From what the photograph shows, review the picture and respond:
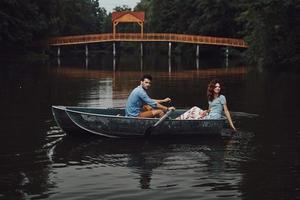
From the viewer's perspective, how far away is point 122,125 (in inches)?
599

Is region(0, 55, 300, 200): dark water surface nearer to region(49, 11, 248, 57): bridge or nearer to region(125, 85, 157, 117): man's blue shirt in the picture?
region(125, 85, 157, 117): man's blue shirt

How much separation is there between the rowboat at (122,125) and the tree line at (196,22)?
1425 inches

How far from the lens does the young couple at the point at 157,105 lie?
15.6m

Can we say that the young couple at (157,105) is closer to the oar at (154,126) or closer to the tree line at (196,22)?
the oar at (154,126)

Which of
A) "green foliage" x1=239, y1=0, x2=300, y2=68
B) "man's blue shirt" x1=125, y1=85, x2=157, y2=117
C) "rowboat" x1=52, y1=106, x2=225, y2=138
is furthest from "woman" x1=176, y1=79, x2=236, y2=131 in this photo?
"green foliage" x1=239, y1=0, x2=300, y2=68

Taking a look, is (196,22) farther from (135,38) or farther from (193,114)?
(193,114)

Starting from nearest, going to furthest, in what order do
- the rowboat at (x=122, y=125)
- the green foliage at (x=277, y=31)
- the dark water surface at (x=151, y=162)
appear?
the dark water surface at (x=151, y=162), the rowboat at (x=122, y=125), the green foliage at (x=277, y=31)

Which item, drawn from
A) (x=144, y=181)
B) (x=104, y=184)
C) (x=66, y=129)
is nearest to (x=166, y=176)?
(x=144, y=181)

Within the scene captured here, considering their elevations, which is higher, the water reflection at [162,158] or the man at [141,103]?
the man at [141,103]

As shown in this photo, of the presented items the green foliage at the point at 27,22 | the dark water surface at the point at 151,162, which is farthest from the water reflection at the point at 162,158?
the green foliage at the point at 27,22

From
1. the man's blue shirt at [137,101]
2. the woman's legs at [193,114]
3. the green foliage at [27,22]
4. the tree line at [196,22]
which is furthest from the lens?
the green foliage at [27,22]

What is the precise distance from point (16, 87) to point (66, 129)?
56.0 ft

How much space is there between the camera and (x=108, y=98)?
1049 inches

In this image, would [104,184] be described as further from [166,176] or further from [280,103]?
[280,103]
